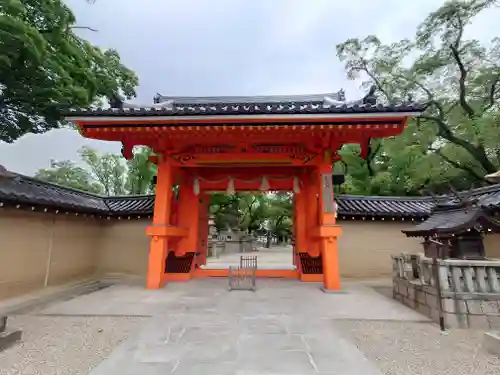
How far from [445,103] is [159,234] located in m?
16.2

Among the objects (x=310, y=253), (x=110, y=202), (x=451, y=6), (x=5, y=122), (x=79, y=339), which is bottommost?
(x=79, y=339)

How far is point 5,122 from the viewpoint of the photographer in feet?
32.8

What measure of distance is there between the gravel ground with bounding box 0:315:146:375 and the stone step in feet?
0.28

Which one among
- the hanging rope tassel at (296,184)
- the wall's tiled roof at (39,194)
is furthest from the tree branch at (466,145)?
the wall's tiled roof at (39,194)

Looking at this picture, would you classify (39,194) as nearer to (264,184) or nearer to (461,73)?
(264,184)

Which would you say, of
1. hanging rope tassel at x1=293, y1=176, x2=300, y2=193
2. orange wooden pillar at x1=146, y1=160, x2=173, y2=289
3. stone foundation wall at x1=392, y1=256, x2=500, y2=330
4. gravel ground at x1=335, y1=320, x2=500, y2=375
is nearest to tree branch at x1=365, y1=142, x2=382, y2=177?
hanging rope tassel at x1=293, y1=176, x2=300, y2=193

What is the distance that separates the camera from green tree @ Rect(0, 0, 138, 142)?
6.94 metres

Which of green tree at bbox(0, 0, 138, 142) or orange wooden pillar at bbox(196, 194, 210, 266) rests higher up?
green tree at bbox(0, 0, 138, 142)

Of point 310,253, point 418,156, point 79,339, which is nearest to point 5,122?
point 79,339

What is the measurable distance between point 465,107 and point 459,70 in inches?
80.1

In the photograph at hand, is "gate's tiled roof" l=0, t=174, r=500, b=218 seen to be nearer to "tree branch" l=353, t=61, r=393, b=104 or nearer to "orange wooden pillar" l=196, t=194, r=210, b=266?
"orange wooden pillar" l=196, t=194, r=210, b=266

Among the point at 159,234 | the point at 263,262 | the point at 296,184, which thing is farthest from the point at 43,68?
the point at 263,262

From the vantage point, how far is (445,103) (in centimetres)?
1560

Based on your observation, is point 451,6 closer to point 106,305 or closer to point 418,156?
point 418,156
